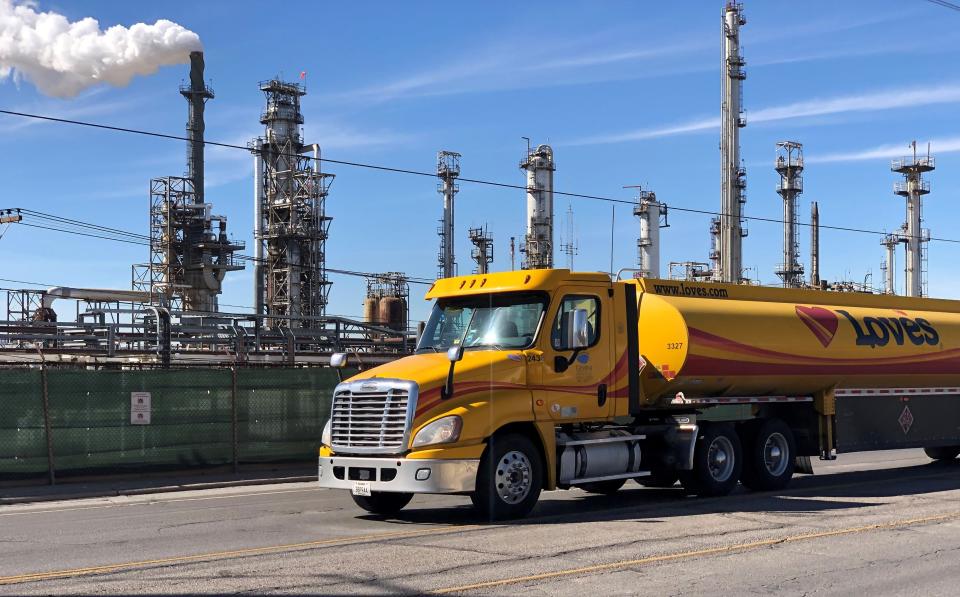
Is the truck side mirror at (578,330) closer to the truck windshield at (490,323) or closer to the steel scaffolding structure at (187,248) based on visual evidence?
the truck windshield at (490,323)

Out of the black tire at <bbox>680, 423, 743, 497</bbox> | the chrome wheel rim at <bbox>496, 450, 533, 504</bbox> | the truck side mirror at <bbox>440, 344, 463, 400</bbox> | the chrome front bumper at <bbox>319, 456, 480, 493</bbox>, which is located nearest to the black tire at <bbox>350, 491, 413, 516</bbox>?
the chrome front bumper at <bbox>319, 456, 480, 493</bbox>

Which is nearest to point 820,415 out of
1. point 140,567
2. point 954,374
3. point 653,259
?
point 954,374

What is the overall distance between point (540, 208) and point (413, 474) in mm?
65595

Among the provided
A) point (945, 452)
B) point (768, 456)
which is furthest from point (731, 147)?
point (768, 456)

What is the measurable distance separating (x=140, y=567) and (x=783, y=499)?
9.56 meters

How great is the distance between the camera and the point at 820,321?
711 inches

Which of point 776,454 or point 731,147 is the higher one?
point 731,147

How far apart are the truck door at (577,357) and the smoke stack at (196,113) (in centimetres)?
6064

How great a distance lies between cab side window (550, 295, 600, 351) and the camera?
14.1m

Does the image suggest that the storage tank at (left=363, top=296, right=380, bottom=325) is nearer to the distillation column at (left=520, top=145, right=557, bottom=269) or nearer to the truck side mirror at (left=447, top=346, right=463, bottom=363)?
the distillation column at (left=520, top=145, right=557, bottom=269)

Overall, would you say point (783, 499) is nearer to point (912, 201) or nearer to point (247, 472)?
point (247, 472)

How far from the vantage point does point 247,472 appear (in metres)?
21.1

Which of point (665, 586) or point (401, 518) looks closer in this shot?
point (665, 586)

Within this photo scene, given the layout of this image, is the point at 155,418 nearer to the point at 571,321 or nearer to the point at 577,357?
the point at 577,357
